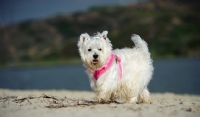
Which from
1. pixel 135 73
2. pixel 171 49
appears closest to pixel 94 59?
pixel 135 73

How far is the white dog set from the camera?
977 cm

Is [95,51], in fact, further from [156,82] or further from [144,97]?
[156,82]

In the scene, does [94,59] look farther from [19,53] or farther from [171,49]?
[19,53]

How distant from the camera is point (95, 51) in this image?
31.7ft

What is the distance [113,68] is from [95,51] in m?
0.69

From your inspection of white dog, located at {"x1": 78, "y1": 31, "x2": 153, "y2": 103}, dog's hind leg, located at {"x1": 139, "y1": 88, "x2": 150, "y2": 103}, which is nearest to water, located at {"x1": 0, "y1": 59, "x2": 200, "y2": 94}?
dog's hind leg, located at {"x1": 139, "y1": 88, "x2": 150, "y2": 103}

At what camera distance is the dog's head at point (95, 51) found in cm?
965

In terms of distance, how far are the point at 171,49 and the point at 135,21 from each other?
6795 centimetres

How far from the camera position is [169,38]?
496 feet

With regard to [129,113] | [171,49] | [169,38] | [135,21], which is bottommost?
[129,113]

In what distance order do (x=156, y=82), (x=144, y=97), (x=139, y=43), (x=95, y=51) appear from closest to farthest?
(x=95, y=51) < (x=144, y=97) < (x=139, y=43) < (x=156, y=82)

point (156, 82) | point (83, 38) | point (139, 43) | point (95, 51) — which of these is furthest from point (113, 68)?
point (156, 82)

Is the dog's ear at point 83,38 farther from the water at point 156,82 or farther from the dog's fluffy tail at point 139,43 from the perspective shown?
the water at point 156,82

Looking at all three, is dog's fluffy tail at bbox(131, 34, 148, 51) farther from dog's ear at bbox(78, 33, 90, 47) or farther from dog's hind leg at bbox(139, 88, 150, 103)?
dog's ear at bbox(78, 33, 90, 47)
